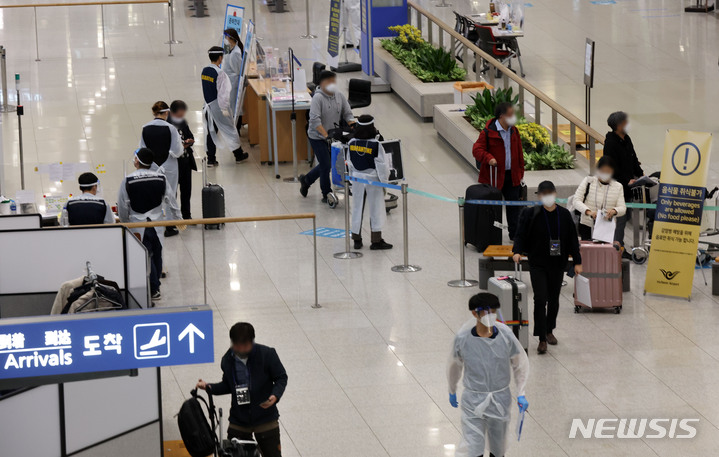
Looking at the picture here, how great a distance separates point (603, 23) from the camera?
2448 centimetres

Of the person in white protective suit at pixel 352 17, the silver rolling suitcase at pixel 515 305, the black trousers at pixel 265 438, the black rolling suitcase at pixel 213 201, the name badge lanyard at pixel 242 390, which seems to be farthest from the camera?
the person in white protective suit at pixel 352 17

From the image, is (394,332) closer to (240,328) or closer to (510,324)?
(510,324)

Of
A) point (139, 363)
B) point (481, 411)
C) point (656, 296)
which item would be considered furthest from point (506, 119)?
point (139, 363)

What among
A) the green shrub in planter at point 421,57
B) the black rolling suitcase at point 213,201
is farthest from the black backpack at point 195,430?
the green shrub in planter at point 421,57

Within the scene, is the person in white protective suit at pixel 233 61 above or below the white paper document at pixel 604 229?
above

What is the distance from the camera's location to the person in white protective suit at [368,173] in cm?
1240

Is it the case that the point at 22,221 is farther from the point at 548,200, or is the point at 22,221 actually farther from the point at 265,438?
the point at 548,200

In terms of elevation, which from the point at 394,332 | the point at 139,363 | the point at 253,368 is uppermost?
the point at 139,363

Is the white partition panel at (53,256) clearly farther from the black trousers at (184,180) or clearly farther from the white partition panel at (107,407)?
the black trousers at (184,180)

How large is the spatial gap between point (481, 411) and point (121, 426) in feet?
7.70

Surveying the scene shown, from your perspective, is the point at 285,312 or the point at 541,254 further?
the point at 285,312

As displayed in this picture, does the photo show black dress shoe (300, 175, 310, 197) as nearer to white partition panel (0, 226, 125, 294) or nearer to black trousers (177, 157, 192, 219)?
black trousers (177, 157, 192, 219)

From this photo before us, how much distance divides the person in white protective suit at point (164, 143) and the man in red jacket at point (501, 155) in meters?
3.26

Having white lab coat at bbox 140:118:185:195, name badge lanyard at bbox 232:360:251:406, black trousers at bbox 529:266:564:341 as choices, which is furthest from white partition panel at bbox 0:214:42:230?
black trousers at bbox 529:266:564:341
